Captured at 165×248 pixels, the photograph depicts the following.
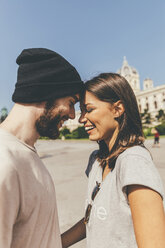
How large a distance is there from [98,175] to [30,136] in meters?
0.78

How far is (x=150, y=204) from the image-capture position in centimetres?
100

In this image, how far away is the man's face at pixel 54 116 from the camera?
125 cm

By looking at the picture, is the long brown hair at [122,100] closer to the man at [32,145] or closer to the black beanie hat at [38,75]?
the man at [32,145]

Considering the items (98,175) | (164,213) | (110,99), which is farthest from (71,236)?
(110,99)

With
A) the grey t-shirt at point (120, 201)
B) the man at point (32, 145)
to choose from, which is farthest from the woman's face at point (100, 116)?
the grey t-shirt at point (120, 201)

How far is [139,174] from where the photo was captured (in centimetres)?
105

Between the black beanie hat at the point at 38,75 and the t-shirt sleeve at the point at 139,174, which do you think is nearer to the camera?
the t-shirt sleeve at the point at 139,174

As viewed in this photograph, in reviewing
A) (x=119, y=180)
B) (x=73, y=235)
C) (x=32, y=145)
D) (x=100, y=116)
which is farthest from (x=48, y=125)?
(x=73, y=235)

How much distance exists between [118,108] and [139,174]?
0.70 metres

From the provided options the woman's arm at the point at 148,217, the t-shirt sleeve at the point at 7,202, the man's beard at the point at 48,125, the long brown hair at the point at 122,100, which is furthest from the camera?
the long brown hair at the point at 122,100

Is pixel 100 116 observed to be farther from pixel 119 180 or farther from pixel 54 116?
pixel 119 180

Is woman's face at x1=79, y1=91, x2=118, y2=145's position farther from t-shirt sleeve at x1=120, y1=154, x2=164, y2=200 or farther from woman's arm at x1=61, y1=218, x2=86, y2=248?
woman's arm at x1=61, y1=218, x2=86, y2=248

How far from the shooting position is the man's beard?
4.06ft

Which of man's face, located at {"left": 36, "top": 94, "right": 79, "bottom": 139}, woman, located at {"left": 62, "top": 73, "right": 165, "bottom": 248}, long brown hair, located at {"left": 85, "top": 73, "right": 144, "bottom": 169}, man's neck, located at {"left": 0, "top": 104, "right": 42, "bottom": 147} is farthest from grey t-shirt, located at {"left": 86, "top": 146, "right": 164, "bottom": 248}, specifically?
man's neck, located at {"left": 0, "top": 104, "right": 42, "bottom": 147}
